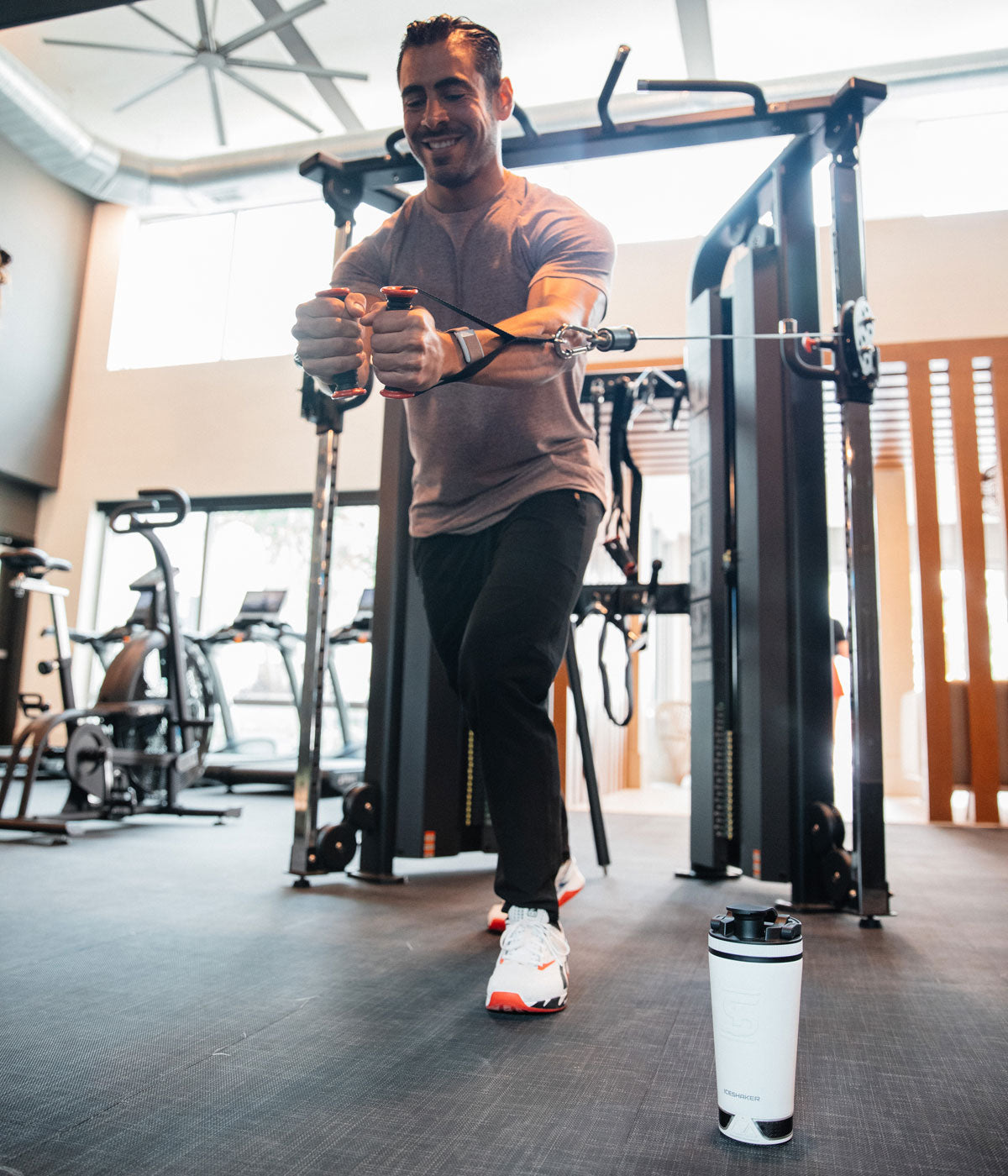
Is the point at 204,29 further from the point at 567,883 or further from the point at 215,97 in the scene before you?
the point at 567,883

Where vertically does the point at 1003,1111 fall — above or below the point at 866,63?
below

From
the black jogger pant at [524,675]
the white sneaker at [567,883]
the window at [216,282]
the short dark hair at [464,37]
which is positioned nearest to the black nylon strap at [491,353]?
the black jogger pant at [524,675]

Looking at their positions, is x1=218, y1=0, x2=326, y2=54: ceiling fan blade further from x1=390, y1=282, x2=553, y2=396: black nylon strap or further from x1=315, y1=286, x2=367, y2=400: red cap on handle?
x1=390, y1=282, x2=553, y2=396: black nylon strap

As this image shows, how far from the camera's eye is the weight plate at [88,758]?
332 centimetres

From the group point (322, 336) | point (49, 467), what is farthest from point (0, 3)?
point (49, 467)

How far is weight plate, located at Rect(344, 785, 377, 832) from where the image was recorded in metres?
2.34

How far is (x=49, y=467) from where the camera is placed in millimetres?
7969

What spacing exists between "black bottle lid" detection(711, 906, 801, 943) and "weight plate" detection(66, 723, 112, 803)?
3.03 metres

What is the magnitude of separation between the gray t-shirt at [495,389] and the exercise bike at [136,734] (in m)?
2.20

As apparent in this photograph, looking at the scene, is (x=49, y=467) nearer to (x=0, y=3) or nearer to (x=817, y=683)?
(x=0, y=3)

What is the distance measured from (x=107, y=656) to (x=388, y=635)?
547 centimetres

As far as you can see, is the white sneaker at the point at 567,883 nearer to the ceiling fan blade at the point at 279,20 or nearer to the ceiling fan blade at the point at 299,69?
the ceiling fan blade at the point at 299,69

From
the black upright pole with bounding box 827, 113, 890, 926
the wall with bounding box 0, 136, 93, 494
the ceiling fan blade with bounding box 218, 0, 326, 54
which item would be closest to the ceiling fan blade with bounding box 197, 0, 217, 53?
the ceiling fan blade with bounding box 218, 0, 326, 54

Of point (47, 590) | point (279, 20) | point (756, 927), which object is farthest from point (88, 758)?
point (279, 20)
